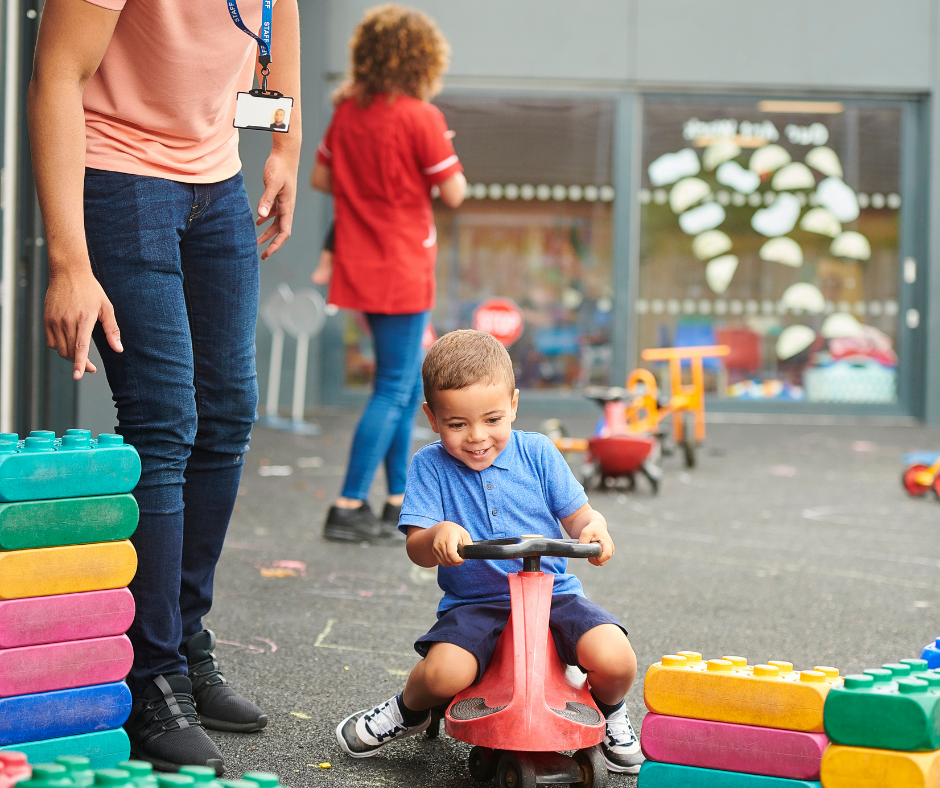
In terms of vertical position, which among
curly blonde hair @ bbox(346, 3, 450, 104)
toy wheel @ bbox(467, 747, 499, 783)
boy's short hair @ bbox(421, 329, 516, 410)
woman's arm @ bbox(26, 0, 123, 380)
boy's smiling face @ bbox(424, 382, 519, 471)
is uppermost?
curly blonde hair @ bbox(346, 3, 450, 104)

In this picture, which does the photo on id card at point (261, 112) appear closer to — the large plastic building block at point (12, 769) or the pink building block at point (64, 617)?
the pink building block at point (64, 617)

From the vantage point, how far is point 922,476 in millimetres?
5395

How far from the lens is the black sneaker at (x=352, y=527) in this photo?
408cm

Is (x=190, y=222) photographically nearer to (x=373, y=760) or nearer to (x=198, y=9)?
(x=198, y=9)

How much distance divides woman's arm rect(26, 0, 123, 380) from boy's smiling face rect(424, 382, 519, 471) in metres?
0.57

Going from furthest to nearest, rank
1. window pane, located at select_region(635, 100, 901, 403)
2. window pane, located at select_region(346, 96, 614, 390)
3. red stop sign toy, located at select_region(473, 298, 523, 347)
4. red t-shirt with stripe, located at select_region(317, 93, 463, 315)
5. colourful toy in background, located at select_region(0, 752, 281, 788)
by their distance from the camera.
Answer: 1. window pane, located at select_region(635, 100, 901, 403)
2. window pane, located at select_region(346, 96, 614, 390)
3. red stop sign toy, located at select_region(473, 298, 523, 347)
4. red t-shirt with stripe, located at select_region(317, 93, 463, 315)
5. colourful toy in background, located at select_region(0, 752, 281, 788)

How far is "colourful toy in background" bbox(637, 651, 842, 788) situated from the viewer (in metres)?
1.61

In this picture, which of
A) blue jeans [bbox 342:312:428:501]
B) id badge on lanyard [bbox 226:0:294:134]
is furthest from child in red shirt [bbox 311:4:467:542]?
id badge on lanyard [bbox 226:0:294:134]

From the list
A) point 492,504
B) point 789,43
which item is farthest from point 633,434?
point 789,43

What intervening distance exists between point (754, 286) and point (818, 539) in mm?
6430

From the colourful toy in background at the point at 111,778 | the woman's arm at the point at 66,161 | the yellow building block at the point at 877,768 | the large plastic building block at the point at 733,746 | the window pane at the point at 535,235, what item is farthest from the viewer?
the window pane at the point at 535,235

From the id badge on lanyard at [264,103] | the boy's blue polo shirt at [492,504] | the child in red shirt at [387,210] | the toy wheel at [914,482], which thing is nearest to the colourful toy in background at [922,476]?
the toy wheel at [914,482]

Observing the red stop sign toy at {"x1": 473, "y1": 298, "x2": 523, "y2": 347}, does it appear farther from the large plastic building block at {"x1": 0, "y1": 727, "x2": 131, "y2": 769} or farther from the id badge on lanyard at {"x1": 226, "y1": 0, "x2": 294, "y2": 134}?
the large plastic building block at {"x1": 0, "y1": 727, "x2": 131, "y2": 769}

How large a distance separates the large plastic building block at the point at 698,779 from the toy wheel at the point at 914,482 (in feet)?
13.5
